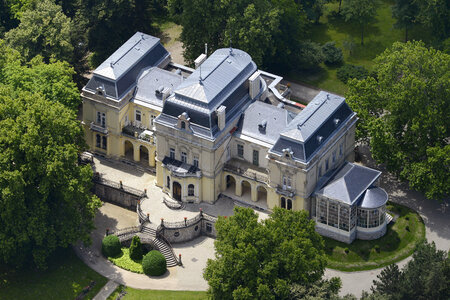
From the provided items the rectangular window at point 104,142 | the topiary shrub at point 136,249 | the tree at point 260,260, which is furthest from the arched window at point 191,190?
the tree at point 260,260

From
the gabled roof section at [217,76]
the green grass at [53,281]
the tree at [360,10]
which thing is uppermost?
the gabled roof section at [217,76]

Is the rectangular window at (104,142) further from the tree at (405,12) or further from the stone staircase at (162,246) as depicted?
→ the tree at (405,12)

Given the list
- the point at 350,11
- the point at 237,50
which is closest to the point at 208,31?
the point at 237,50

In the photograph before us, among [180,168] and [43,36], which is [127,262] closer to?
[180,168]

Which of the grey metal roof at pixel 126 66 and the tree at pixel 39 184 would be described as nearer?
the tree at pixel 39 184

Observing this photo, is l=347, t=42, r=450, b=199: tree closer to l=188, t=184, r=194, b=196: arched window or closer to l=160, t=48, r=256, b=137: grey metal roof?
l=160, t=48, r=256, b=137: grey metal roof

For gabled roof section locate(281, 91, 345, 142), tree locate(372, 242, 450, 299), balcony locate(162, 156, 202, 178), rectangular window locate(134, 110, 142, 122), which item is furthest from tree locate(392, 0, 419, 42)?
tree locate(372, 242, 450, 299)

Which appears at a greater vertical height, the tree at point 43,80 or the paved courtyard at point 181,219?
the tree at point 43,80

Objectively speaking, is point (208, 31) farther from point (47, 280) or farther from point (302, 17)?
point (47, 280)
